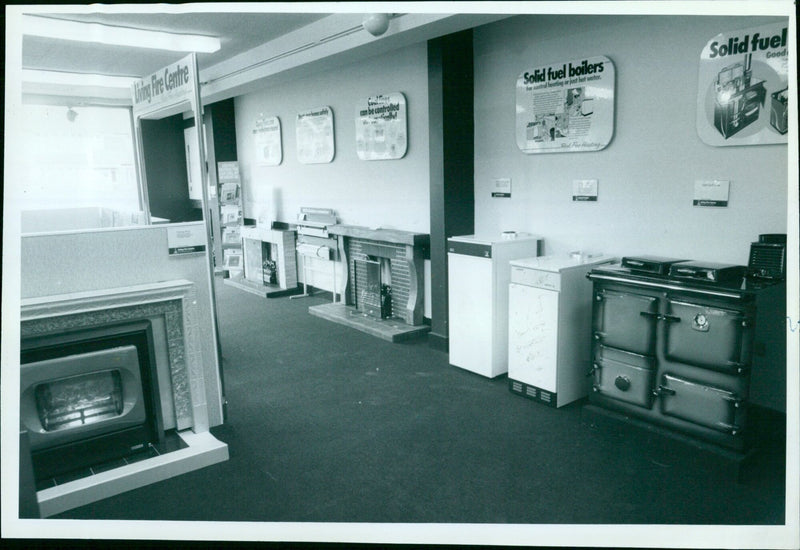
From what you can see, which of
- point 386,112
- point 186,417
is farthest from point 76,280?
point 386,112

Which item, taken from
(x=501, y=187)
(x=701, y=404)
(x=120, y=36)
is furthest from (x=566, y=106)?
(x=120, y=36)

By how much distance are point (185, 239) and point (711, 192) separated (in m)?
2.77

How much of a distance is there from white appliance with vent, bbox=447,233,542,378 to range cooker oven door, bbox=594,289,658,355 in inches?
29.6

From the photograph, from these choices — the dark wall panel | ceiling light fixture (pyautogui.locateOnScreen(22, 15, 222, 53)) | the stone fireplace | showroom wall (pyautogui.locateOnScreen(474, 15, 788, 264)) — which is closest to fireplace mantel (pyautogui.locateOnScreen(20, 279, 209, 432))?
the stone fireplace

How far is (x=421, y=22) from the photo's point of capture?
11.1ft

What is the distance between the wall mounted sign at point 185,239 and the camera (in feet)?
9.17

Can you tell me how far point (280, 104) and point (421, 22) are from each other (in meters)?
3.48

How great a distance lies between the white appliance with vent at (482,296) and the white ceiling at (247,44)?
1.41 m

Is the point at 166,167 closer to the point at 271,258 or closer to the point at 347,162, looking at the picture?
the point at 271,258

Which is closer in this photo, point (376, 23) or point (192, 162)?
point (376, 23)

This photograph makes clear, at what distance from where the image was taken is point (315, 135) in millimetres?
5871

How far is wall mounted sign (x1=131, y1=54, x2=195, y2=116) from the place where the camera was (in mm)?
2875

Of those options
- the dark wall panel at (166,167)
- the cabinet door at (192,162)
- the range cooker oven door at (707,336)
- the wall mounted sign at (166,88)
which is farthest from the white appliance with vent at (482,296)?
the dark wall panel at (166,167)

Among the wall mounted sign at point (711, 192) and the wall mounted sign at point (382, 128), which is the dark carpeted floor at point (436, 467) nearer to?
the wall mounted sign at point (711, 192)
